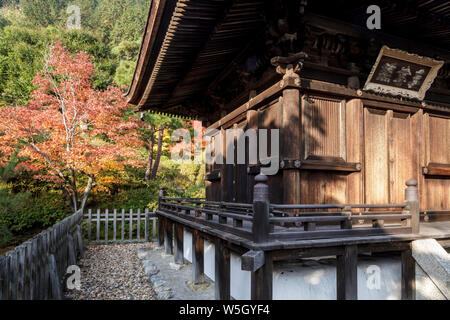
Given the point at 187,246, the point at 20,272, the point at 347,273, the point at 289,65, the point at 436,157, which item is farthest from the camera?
the point at 187,246

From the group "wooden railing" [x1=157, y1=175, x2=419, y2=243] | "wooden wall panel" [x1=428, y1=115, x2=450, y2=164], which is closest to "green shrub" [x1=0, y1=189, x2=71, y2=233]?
"wooden railing" [x1=157, y1=175, x2=419, y2=243]

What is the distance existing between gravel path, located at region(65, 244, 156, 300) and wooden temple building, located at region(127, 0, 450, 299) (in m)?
1.65

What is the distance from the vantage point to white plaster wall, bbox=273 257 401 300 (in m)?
3.74

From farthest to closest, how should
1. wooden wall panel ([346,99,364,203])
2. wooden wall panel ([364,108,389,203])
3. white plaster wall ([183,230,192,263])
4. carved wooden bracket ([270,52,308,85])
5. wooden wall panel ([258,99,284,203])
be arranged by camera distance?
white plaster wall ([183,230,192,263]) → wooden wall panel ([364,108,389,203]) → wooden wall panel ([346,99,364,203]) → wooden wall panel ([258,99,284,203]) → carved wooden bracket ([270,52,308,85])

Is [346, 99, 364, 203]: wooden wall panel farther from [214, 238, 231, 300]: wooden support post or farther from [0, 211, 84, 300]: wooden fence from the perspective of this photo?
[0, 211, 84, 300]: wooden fence

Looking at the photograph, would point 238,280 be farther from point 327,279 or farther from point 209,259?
point 209,259

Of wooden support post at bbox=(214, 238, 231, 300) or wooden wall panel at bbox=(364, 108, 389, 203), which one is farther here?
wooden wall panel at bbox=(364, 108, 389, 203)

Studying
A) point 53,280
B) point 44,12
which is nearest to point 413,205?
point 53,280

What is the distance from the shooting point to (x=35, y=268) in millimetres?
4062

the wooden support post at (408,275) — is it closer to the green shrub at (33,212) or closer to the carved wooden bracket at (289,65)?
the carved wooden bracket at (289,65)

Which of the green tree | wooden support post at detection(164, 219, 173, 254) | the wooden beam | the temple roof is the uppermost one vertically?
the green tree

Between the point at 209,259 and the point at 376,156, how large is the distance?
4011mm

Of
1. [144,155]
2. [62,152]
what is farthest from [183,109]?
[144,155]

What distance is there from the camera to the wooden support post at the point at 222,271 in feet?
14.1
